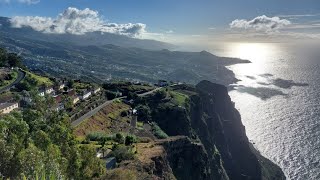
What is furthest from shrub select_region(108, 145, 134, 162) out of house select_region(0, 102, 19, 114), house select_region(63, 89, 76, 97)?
house select_region(63, 89, 76, 97)

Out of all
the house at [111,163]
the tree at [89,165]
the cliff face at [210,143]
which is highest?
the tree at [89,165]

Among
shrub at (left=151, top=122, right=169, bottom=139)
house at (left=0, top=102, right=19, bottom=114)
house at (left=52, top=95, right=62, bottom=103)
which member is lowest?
shrub at (left=151, top=122, right=169, bottom=139)

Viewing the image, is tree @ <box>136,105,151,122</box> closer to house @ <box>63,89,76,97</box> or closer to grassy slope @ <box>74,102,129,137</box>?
grassy slope @ <box>74,102,129,137</box>

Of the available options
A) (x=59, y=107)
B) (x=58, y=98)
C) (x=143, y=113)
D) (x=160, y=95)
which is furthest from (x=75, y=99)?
(x=160, y=95)

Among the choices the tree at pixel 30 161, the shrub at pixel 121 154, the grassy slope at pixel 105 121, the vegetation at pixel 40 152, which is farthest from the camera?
the grassy slope at pixel 105 121

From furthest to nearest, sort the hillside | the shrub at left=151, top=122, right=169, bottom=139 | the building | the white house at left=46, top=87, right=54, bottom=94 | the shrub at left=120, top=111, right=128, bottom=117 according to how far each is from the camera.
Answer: the white house at left=46, top=87, right=54, bottom=94, the shrub at left=120, top=111, right=128, bottom=117, the building, the shrub at left=151, top=122, right=169, bottom=139, the hillside

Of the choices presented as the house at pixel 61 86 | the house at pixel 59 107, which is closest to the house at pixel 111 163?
the house at pixel 59 107

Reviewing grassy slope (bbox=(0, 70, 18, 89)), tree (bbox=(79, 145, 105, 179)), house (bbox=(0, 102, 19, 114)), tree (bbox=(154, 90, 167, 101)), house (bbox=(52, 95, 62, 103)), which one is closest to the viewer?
tree (bbox=(79, 145, 105, 179))

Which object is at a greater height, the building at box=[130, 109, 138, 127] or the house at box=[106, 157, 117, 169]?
the house at box=[106, 157, 117, 169]

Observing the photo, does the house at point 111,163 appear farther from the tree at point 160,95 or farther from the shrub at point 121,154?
the tree at point 160,95

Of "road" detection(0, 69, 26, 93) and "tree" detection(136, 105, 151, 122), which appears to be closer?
"road" detection(0, 69, 26, 93)
